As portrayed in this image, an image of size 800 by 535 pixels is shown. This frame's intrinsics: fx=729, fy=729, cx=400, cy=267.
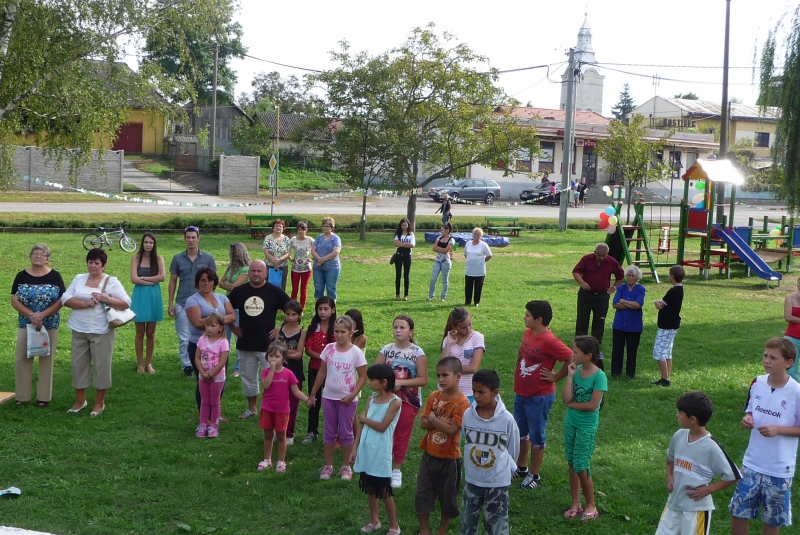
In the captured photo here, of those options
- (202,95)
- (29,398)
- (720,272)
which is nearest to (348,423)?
(29,398)

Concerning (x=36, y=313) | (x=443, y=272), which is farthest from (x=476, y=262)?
(x=36, y=313)

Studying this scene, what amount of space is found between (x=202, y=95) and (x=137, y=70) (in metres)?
50.2

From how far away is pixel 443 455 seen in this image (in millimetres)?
5176

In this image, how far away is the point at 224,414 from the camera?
7.91 metres

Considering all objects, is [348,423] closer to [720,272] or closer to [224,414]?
[224,414]

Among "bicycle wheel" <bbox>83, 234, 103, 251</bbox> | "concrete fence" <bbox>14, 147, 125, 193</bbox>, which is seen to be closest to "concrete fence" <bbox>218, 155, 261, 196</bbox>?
"concrete fence" <bbox>14, 147, 125, 193</bbox>

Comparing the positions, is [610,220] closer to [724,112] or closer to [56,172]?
[724,112]

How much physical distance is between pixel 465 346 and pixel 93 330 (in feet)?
13.4

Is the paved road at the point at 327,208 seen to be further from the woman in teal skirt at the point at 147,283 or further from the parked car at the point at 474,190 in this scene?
the woman in teal skirt at the point at 147,283

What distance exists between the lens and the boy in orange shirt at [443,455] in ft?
17.0

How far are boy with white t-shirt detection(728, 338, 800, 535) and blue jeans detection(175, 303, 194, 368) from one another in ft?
21.1

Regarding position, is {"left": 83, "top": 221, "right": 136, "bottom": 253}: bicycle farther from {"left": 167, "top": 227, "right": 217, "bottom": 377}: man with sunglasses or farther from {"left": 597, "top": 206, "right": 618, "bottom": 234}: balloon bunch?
{"left": 597, "top": 206, "right": 618, "bottom": 234}: balloon bunch

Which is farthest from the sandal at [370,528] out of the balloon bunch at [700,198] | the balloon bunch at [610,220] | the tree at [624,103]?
the tree at [624,103]

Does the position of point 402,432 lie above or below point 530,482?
above
